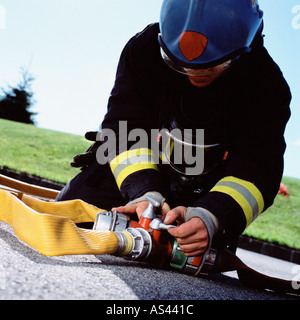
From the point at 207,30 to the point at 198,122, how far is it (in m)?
0.66

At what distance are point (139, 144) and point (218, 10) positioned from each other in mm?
896

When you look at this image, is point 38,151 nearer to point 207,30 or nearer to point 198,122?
point 198,122

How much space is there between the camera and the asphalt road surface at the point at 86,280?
3.22 feet

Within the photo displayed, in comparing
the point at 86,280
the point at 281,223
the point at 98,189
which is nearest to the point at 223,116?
the point at 98,189

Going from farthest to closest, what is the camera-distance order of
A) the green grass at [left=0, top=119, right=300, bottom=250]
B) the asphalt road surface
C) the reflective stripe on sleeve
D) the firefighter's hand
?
the green grass at [left=0, top=119, right=300, bottom=250] < the reflective stripe on sleeve < the firefighter's hand < the asphalt road surface

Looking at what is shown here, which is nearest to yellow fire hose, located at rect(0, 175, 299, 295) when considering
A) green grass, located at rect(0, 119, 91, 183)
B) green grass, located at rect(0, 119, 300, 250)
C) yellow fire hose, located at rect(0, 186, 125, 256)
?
yellow fire hose, located at rect(0, 186, 125, 256)

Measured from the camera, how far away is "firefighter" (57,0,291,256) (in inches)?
64.6

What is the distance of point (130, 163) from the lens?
1.99 metres

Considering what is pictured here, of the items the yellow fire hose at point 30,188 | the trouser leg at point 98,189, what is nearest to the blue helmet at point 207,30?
the trouser leg at point 98,189

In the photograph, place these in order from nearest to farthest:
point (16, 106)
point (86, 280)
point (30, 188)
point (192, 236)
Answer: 1. point (86, 280)
2. point (192, 236)
3. point (30, 188)
4. point (16, 106)

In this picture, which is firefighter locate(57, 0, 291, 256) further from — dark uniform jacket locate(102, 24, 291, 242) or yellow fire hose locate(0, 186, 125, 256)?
yellow fire hose locate(0, 186, 125, 256)

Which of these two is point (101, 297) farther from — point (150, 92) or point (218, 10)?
point (150, 92)

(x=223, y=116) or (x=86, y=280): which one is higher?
(x=223, y=116)

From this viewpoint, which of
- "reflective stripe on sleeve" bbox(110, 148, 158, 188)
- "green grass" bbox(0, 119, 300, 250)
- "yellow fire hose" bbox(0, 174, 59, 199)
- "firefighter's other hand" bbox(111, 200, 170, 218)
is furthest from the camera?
"green grass" bbox(0, 119, 300, 250)
